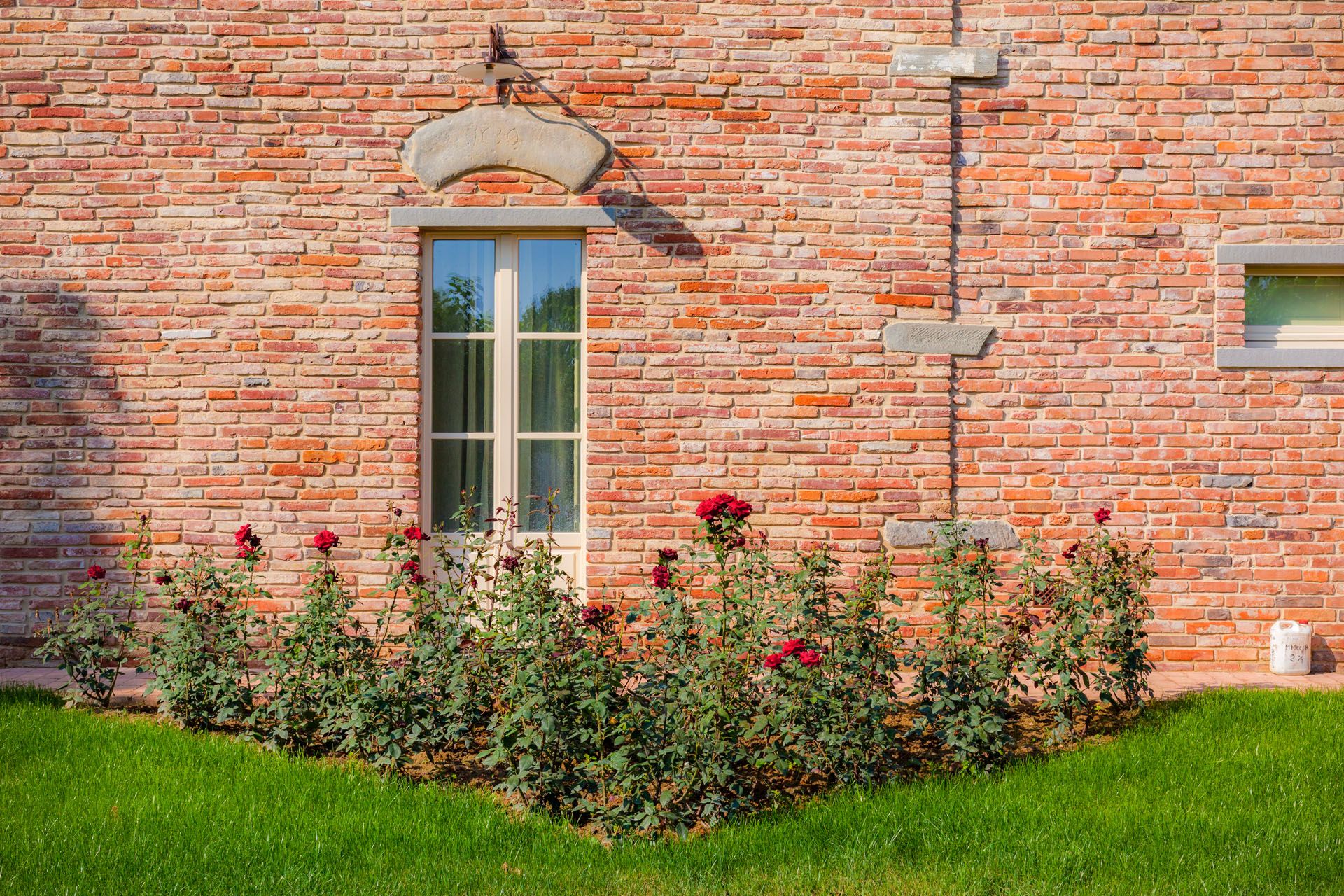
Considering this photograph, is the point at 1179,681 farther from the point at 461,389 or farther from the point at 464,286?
the point at 464,286

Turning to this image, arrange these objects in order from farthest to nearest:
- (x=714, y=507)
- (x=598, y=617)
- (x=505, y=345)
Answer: (x=505, y=345) → (x=714, y=507) → (x=598, y=617)

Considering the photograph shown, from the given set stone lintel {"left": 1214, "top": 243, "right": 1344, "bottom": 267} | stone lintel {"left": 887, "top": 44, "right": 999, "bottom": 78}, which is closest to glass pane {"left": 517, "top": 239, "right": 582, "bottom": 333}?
stone lintel {"left": 887, "top": 44, "right": 999, "bottom": 78}

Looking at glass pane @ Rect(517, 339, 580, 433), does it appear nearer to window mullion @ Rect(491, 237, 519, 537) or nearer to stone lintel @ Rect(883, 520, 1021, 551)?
window mullion @ Rect(491, 237, 519, 537)

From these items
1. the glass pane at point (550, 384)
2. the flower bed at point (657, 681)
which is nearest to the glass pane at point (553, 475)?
the glass pane at point (550, 384)

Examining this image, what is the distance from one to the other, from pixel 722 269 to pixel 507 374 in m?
1.46

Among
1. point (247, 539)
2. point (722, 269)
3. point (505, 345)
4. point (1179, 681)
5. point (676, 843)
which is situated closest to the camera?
point (676, 843)

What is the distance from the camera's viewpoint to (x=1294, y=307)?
18.6 feet

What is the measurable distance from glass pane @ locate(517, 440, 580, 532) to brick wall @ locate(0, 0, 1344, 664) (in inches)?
11.1

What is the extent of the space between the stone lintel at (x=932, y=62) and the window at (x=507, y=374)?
2.23 meters

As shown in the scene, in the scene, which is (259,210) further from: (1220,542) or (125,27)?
(1220,542)

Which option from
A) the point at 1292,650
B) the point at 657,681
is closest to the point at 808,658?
the point at 657,681

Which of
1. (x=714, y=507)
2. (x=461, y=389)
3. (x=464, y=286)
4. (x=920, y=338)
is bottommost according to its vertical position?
(x=714, y=507)

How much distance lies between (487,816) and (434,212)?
3.51 m

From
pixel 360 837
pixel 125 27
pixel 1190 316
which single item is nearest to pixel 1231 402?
pixel 1190 316
